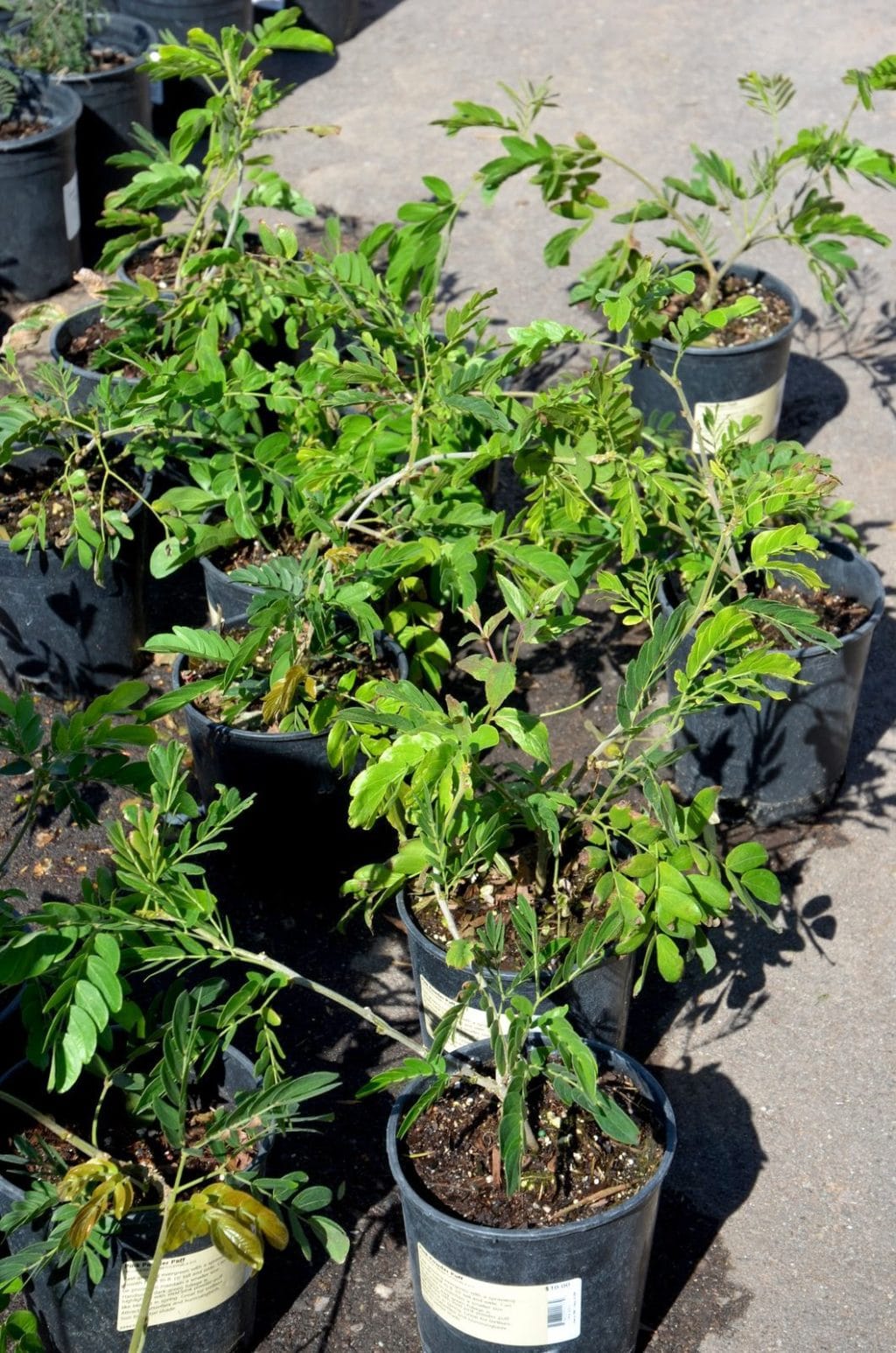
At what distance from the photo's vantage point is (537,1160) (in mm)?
2164

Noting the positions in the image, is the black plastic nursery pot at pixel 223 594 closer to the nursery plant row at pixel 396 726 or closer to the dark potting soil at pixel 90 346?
the nursery plant row at pixel 396 726

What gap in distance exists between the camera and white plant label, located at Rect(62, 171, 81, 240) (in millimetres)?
4859

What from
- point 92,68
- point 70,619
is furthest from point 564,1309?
point 92,68

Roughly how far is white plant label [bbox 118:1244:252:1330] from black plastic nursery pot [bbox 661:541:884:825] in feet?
4.59

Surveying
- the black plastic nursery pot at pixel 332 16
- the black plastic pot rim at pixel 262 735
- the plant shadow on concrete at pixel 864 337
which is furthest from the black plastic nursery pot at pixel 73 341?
the black plastic nursery pot at pixel 332 16

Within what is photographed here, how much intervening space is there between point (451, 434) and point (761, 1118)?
145 cm

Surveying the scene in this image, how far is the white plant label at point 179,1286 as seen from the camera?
2061mm

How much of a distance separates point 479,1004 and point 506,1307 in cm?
47

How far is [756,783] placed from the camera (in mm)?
3154

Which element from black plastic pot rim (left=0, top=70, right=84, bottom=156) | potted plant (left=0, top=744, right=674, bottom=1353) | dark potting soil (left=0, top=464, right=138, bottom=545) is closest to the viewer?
potted plant (left=0, top=744, right=674, bottom=1353)

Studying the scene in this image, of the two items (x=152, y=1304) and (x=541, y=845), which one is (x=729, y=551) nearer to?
(x=541, y=845)

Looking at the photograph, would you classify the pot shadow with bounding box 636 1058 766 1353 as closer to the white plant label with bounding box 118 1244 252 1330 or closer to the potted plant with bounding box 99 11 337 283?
the white plant label with bounding box 118 1244 252 1330

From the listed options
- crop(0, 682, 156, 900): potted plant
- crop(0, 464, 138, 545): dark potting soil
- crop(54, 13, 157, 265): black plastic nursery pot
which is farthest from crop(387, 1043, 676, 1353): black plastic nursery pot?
crop(54, 13, 157, 265): black plastic nursery pot

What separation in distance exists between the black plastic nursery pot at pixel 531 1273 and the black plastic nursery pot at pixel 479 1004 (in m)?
0.25
